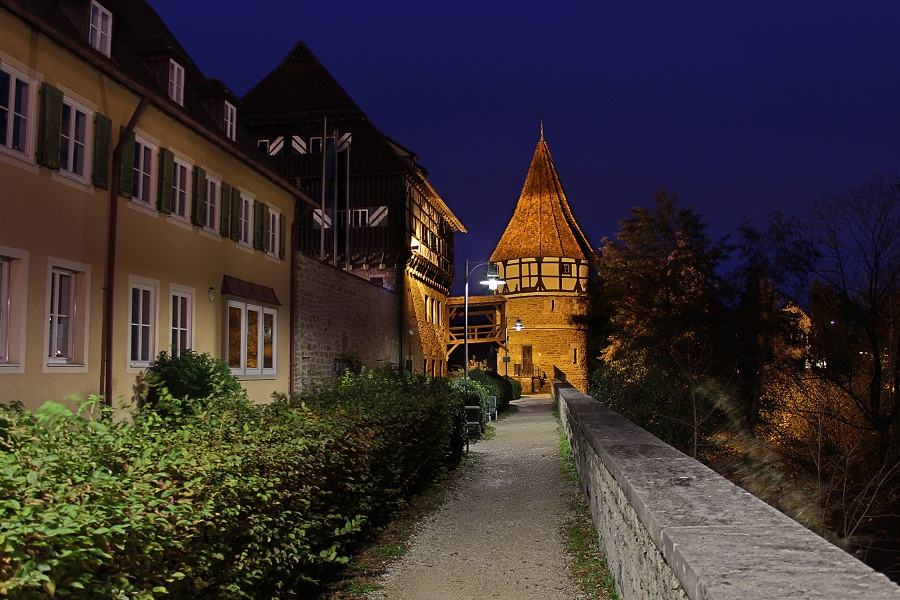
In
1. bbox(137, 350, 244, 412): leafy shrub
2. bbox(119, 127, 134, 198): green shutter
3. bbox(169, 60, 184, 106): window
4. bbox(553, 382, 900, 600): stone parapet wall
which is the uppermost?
bbox(169, 60, 184, 106): window

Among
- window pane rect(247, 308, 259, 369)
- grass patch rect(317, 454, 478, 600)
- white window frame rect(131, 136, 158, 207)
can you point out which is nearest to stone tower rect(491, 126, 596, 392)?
window pane rect(247, 308, 259, 369)

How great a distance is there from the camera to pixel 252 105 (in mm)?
33406

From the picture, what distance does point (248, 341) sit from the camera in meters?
17.8

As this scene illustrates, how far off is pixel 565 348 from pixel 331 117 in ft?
81.9

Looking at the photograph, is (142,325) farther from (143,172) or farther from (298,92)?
(298,92)

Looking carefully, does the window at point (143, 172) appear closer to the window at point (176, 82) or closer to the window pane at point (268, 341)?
the window at point (176, 82)

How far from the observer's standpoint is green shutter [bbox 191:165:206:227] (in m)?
15.5

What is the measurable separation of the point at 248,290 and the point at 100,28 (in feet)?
19.4

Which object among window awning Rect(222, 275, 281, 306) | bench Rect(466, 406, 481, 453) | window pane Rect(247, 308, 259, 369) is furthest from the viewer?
bench Rect(466, 406, 481, 453)

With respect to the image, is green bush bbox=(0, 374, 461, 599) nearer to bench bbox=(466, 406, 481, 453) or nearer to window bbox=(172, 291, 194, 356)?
window bbox=(172, 291, 194, 356)

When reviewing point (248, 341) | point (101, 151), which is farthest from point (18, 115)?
point (248, 341)

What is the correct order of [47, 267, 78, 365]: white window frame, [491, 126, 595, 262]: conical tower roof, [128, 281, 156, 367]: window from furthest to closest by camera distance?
[491, 126, 595, 262]: conical tower roof, [128, 281, 156, 367]: window, [47, 267, 78, 365]: white window frame

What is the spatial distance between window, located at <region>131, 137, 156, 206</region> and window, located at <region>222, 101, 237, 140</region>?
4468 mm

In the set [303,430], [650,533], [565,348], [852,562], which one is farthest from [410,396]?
[565,348]
